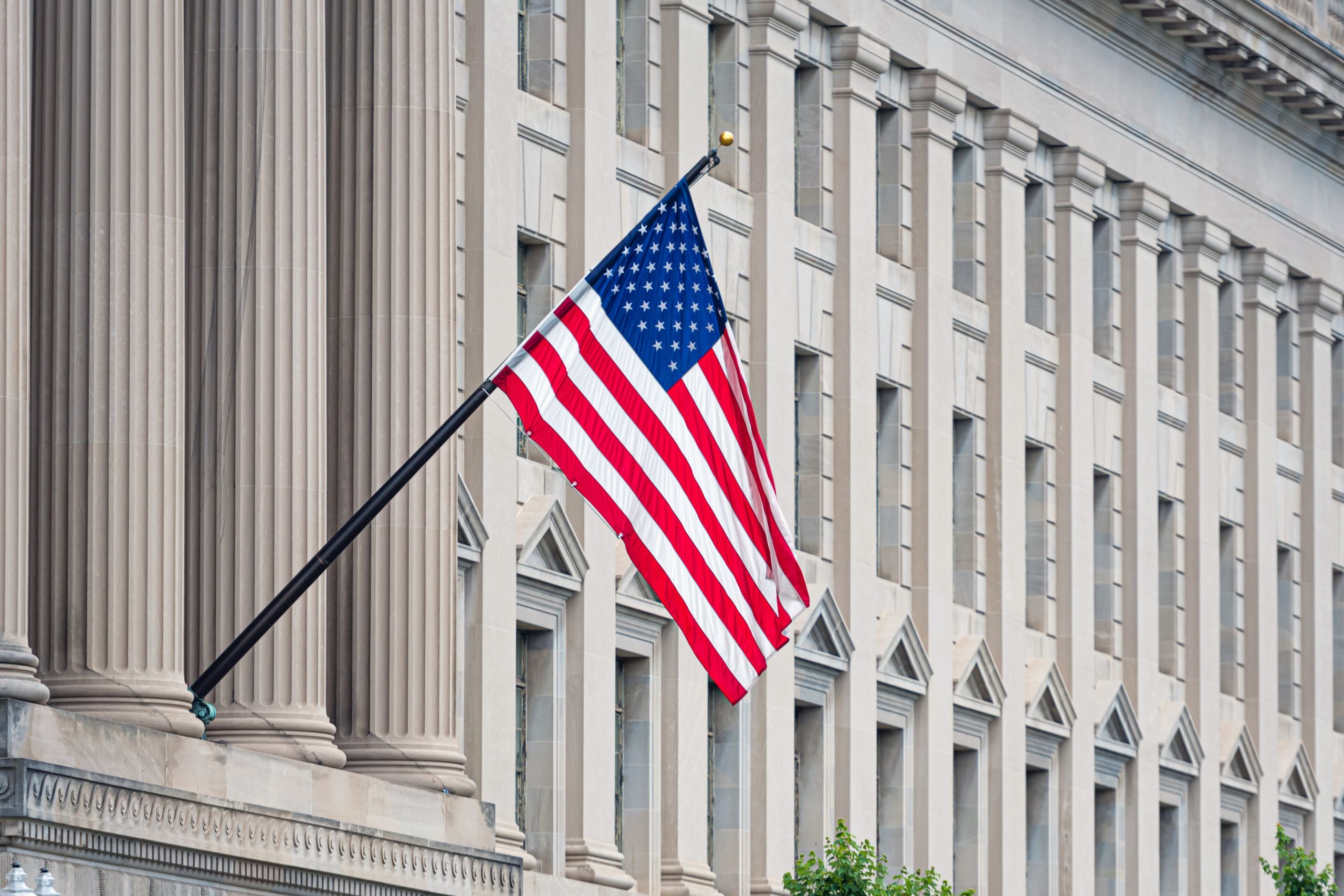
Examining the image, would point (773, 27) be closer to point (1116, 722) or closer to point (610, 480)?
point (1116, 722)

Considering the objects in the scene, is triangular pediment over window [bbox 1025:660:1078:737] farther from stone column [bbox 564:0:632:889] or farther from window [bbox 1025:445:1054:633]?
stone column [bbox 564:0:632:889]

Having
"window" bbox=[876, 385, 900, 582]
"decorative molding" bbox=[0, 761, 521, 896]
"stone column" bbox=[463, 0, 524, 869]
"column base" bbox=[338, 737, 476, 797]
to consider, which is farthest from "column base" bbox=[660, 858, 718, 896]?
"decorative molding" bbox=[0, 761, 521, 896]

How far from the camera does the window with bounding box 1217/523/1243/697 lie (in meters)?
60.9

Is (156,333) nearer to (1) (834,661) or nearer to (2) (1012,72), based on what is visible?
(1) (834,661)

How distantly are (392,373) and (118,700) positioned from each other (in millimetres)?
5703

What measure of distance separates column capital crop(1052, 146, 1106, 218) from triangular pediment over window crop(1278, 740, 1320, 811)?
11309 millimetres

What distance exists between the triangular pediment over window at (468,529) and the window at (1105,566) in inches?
738

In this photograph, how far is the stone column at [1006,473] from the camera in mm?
52500

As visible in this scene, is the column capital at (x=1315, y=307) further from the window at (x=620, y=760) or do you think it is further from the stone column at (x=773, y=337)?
the window at (x=620, y=760)

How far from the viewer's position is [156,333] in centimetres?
2812

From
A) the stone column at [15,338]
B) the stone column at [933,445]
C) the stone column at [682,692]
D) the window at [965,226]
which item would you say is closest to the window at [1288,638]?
the window at [965,226]

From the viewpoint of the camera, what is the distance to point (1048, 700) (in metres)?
53.8

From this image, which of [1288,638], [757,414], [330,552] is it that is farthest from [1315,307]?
[330,552]

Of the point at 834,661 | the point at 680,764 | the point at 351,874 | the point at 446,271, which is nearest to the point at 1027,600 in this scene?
the point at 834,661
